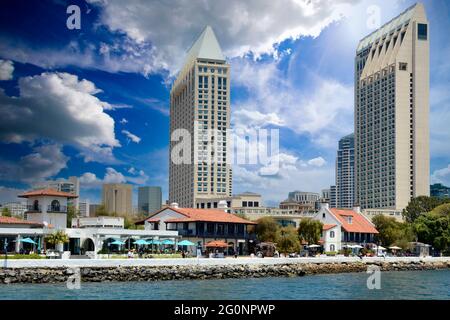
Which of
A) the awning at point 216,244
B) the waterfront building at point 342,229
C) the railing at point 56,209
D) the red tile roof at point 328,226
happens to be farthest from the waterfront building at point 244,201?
the railing at point 56,209

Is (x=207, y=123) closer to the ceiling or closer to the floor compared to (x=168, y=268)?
closer to the ceiling

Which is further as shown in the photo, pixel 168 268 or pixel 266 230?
pixel 266 230

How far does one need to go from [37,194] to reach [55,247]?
633cm

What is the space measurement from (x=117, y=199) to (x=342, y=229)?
7535 cm

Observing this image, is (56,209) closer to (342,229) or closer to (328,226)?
(328,226)

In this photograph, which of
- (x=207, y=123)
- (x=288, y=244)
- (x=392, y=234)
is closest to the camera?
(x=288, y=244)

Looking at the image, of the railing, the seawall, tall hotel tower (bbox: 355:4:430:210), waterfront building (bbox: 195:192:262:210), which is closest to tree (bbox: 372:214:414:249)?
the seawall

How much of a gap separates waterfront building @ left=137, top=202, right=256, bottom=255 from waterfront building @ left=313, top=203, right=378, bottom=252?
42.3ft

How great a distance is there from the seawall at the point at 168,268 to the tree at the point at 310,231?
11.1 meters

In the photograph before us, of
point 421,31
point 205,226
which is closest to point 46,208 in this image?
point 205,226

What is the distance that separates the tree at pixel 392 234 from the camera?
97250 millimetres

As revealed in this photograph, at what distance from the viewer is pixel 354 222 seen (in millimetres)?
97125
